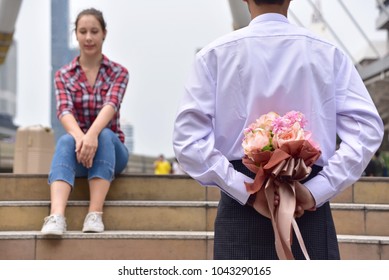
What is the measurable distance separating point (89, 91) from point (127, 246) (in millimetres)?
1044

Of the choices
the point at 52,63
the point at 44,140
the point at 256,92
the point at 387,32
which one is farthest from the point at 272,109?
the point at 387,32

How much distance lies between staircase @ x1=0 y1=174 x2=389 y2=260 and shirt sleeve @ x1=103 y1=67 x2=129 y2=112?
0.66 meters

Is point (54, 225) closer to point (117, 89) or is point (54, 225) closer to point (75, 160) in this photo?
point (75, 160)

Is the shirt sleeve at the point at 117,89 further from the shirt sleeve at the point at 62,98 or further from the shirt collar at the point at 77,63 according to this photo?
the shirt sleeve at the point at 62,98

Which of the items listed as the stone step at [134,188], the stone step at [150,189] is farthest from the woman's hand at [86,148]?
the stone step at [134,188]

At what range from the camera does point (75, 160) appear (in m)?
3.78

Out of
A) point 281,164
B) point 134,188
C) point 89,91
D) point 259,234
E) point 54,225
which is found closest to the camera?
point 281,164

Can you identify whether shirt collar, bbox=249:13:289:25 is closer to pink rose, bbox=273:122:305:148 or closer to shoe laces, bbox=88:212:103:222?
pink rose, bbox=273:122:305:148

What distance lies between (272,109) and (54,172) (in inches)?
90.3

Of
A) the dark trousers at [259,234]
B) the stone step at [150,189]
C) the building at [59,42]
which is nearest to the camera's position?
the dark trousers at [259,234]

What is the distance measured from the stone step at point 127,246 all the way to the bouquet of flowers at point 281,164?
2.12 m

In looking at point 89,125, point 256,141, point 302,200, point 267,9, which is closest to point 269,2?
point 267,9

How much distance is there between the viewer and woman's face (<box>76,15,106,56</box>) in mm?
3922

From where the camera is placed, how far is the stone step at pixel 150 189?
14.2ft
